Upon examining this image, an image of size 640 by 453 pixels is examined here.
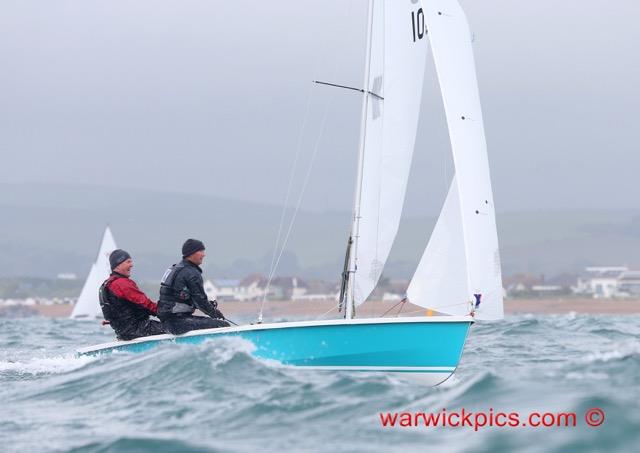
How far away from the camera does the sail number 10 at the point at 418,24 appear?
12.9 metres

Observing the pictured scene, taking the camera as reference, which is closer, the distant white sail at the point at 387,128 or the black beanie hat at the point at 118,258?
the black beanie hat at the point at 118,258

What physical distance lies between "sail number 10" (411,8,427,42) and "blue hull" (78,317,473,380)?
13.4 ft

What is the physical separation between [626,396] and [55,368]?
7009mm

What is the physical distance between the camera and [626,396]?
27.1 feet

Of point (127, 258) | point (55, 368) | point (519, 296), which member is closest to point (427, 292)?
point (127, 258)

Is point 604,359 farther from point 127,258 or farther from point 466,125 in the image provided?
point 127,258

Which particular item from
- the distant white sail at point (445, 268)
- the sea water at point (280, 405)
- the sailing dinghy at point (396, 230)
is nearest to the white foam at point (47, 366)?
the sea water at point (280, 405)

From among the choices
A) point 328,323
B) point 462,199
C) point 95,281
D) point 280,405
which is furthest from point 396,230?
point 95,281

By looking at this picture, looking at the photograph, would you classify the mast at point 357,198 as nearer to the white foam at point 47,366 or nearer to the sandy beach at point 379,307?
the white foam at point 47,366

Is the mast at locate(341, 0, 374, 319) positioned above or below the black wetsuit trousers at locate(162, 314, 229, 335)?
above

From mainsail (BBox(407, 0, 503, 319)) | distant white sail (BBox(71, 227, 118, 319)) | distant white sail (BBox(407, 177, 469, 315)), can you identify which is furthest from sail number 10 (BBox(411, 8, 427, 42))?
distant white sail (BBox(71, 227, 118, 319))

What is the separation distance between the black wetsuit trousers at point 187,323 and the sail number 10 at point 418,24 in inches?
170

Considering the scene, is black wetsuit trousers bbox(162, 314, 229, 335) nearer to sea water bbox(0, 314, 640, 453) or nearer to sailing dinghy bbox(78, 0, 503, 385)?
sailing dinghy bbox(78, 0, 503, 385)

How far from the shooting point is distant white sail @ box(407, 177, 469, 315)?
39.0 ft
